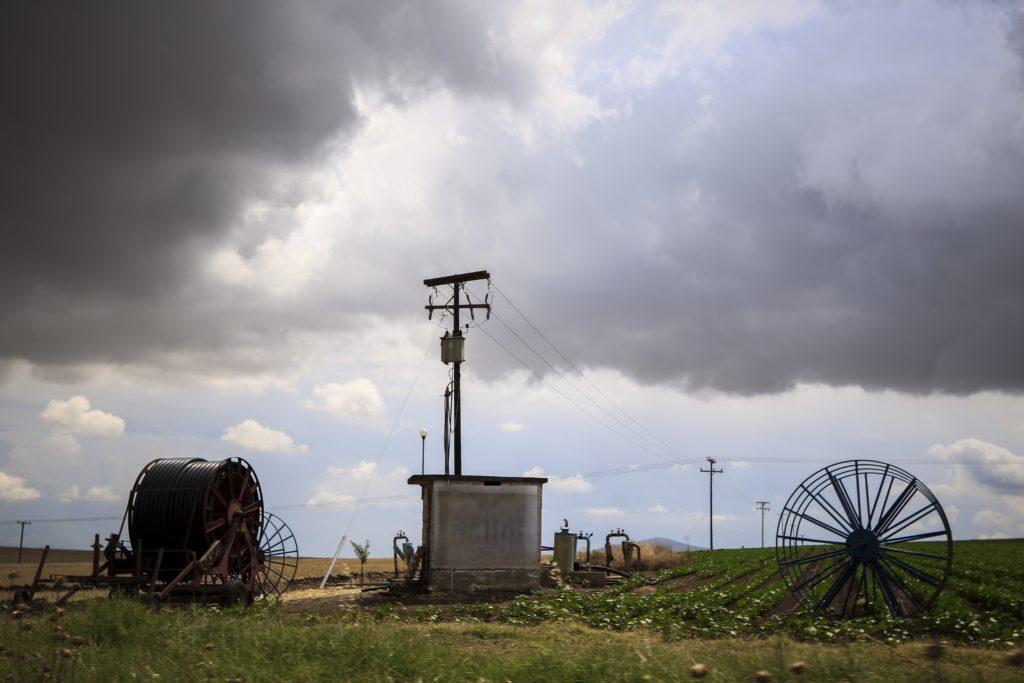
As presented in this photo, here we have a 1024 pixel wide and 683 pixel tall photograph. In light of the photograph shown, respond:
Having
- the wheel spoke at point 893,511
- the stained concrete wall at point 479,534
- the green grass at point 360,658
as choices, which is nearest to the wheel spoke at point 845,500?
the wheel spoke at point 893,511

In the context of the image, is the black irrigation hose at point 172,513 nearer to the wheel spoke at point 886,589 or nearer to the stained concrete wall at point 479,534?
the stained concrete wall at point 479,534

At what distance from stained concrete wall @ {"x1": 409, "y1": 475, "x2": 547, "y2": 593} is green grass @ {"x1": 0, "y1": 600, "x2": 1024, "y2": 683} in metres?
14.9

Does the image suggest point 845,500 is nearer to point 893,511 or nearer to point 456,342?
point 893,511

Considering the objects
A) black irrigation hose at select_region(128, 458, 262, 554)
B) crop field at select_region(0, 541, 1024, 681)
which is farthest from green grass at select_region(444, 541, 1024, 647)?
black irrigation hose at select_region(128, 458, 262, 554)

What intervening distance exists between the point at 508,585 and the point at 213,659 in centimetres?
1873

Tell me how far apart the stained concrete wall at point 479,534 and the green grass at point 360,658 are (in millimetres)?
14915

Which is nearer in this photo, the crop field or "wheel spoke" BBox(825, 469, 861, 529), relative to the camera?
the crop field

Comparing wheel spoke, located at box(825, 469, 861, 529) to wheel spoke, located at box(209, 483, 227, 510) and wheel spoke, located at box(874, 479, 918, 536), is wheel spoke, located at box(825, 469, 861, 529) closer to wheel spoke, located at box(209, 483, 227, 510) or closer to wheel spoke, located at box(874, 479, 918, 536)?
wheel spoke, located at box(874, 479, 918, 536)

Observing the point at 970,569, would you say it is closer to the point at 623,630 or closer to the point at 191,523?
the point at 623,630

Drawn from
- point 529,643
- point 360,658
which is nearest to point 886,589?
point 529,643

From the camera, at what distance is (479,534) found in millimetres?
28000

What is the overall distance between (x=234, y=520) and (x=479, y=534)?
26.6ft

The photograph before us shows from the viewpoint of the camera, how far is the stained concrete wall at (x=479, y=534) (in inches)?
1085

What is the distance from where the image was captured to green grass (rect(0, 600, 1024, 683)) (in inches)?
335
